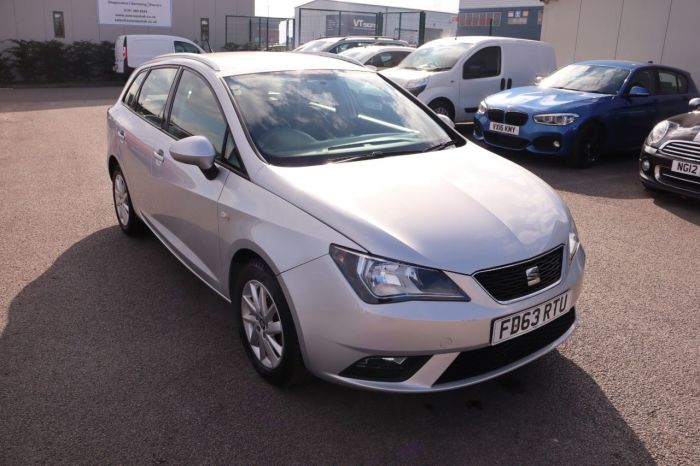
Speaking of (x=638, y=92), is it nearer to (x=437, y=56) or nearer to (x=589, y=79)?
(x=589, y=79)

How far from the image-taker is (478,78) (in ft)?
36.1

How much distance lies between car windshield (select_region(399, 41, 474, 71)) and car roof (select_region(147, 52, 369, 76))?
702cm

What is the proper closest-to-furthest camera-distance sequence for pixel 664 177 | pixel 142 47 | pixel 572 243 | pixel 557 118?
pixel 572 243
pixel 664 177
pixel 557 118
pixel 142 47

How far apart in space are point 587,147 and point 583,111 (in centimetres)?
51

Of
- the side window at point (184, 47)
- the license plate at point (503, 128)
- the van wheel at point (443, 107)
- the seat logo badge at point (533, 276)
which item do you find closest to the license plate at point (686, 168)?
the license plate at point (503, 128)

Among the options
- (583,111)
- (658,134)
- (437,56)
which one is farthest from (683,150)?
(437,56)

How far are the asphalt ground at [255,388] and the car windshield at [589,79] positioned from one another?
443cm

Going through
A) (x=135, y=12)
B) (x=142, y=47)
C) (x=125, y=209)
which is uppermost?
(x=135, y=12)

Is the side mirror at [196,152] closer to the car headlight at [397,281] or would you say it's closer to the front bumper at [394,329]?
the front bumper at [394,329]

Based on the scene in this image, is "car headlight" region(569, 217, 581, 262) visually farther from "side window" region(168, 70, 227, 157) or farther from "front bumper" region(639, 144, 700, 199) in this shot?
Result: "front bumper" region(639, 144, 700, 199)

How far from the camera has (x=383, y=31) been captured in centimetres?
3167

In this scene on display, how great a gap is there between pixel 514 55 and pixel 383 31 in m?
21.5

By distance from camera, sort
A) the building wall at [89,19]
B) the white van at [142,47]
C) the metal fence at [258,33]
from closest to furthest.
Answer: the white van at [142,47], the building wall at [89,19], the metal fence at [258,33]

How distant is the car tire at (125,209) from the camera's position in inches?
199
